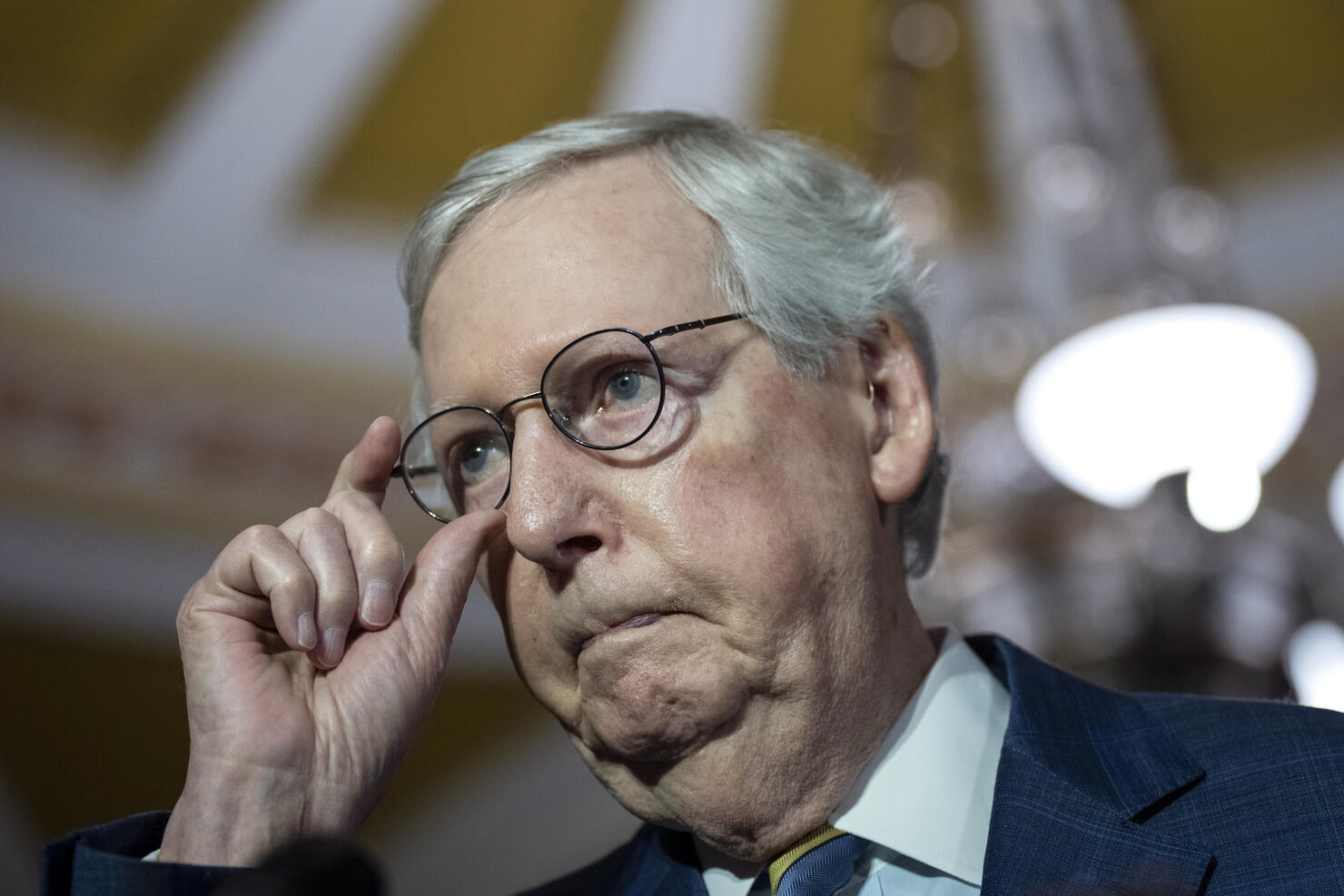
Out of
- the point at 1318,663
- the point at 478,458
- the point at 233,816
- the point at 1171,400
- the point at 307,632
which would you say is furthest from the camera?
the point at 1318,663

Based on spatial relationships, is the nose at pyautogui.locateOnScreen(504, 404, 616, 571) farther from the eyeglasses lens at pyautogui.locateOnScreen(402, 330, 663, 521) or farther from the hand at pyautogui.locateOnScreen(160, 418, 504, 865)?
the hand at pyautogui.locateOnScreen(160, 418, 504, 865)

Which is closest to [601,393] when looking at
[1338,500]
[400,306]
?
[1338,500]

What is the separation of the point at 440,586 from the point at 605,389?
13.2 inches

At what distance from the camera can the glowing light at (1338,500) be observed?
4.96 metres

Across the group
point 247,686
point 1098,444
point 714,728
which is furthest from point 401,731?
point 1098,444

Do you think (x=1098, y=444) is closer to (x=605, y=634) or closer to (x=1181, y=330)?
(x=1181, y=330)

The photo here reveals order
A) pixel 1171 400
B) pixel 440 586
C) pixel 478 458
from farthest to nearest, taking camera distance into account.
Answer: pixel 1171 400 < pixel 478 458 < pixel 440 586

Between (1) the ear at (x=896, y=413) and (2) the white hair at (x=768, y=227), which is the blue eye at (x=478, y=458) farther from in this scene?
(1) the ear at (x=896, y=413)

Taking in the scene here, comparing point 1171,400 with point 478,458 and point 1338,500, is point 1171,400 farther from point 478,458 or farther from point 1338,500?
point 478,458

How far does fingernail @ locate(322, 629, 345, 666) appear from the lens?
1.53m

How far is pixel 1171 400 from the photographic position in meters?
3.47

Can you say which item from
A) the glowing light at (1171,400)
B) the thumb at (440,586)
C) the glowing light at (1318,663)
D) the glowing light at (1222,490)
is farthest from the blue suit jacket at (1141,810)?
the glowing light at (1318,663)

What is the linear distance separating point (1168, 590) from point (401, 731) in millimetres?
3284

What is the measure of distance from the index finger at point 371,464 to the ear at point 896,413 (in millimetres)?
677
